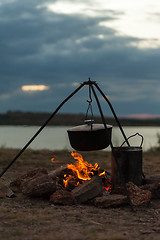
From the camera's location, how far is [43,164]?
1144cm

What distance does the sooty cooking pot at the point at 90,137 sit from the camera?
649cm

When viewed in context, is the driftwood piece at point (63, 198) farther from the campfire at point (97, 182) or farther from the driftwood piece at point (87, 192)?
the driftwood piece at point (87, 192)

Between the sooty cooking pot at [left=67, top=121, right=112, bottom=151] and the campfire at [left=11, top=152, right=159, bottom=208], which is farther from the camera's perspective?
the sooty cooking pot at [left=67, top=121, right=112, bottom=151]

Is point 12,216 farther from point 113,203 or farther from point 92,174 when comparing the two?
point 92,174

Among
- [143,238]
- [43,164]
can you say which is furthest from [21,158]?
[143,238]

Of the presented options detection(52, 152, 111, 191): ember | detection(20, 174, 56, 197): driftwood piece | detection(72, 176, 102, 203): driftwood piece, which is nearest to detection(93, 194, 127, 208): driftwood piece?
detection(72, 176, 102, 203): driftwood piece

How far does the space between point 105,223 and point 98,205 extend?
1.05m

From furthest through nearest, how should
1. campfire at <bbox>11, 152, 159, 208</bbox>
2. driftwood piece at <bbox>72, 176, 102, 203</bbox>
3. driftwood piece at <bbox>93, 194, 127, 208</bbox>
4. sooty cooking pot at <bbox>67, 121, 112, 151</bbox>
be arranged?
sooty cooking pot at <bbox>67, 121, 112, 151</bbox> → driftwood piece at <bbox>72, 176, 102, 203</bbox> → campfire at <bbox>11, 152, 159, 208</bbox> → driftwood piece at <bbox>93, 194, 127, 208</bbox>

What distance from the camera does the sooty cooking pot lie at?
649cm

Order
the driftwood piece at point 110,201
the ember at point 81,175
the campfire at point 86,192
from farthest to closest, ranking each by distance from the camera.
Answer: the ember at point 81,175 → the campfire at point 86,192 → the driftwood piece at point 110,201

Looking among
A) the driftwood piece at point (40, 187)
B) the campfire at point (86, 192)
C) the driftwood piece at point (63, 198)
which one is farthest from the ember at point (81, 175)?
the driftwood piece at point (63, 198)

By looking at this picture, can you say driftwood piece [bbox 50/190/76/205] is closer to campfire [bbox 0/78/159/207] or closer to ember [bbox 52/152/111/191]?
campfire [bbox 0/78/159/207]

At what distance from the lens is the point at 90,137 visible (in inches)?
256

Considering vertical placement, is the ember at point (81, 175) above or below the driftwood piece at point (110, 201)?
above
